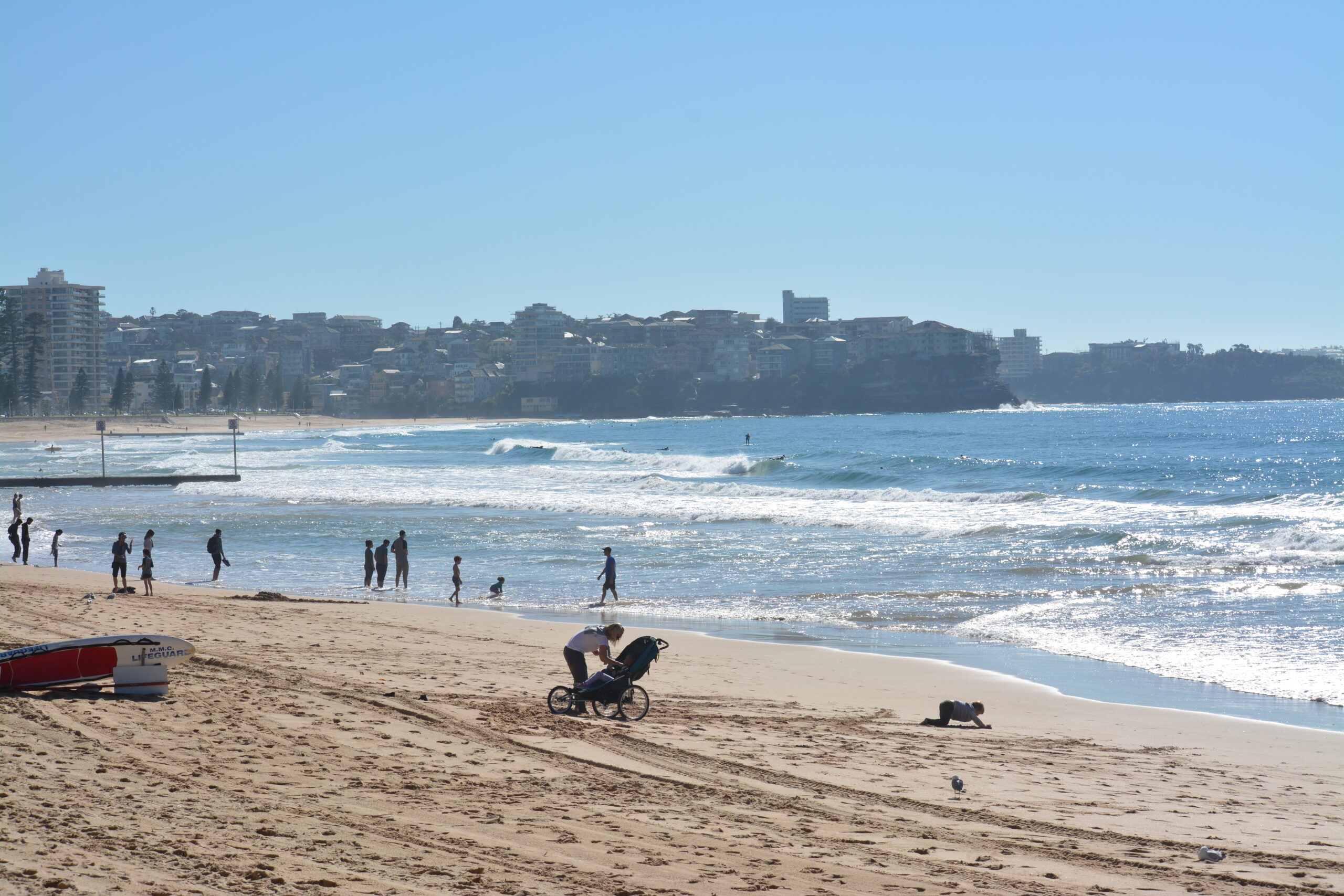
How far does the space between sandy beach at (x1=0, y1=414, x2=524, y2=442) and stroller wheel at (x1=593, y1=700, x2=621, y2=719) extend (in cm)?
9331

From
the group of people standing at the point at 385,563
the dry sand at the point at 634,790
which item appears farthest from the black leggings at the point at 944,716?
the group of people standing at the point at 385,563

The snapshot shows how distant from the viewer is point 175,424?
118875mm

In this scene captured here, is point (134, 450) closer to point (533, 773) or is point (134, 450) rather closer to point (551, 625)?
point (551, 625)

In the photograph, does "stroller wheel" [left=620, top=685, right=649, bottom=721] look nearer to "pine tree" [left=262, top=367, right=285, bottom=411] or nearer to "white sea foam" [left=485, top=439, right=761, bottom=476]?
"white sea foam" [left=485, top=439, right=761, bottom=476]

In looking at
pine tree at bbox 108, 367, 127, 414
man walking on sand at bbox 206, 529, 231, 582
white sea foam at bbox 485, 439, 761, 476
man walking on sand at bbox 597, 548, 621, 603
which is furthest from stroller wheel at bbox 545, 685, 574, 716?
pine tree at bbox 108, 367, 127, 414

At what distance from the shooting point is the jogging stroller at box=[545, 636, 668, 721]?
30.3 ft

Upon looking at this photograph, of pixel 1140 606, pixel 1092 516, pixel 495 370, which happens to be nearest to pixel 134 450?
pixel 1092 516

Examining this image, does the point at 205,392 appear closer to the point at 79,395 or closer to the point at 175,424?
the point at 79,395

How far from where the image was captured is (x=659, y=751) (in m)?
8.02

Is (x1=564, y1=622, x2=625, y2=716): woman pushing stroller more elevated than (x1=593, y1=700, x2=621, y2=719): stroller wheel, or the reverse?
(x1=564, y1=622, x2=625, y2=716): woman pushing stroller

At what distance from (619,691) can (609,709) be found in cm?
42

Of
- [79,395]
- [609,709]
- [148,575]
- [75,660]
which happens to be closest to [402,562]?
[148,575]

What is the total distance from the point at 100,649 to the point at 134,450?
7433cm

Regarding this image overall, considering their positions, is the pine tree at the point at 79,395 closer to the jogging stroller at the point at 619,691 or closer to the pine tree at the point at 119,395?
the pine tree at the point at 119,395
